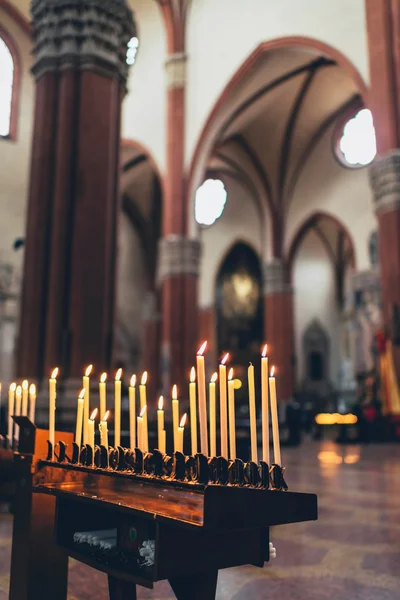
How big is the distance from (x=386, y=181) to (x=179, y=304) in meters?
6.03

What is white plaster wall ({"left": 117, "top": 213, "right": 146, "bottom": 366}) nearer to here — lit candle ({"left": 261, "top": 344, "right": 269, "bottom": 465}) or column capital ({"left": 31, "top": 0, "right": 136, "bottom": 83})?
column capital ({"left": 31, "top": 0, "right": 136, "bottom": 83})

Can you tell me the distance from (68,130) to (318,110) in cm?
1360

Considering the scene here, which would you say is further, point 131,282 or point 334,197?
point 131,282

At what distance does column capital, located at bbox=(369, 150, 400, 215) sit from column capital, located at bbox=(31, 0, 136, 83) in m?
6.37

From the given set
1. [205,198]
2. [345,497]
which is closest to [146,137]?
[205,198]

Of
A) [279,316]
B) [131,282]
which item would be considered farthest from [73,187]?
[131,282]

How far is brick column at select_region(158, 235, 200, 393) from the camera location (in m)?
14.5

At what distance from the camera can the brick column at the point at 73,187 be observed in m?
5.66

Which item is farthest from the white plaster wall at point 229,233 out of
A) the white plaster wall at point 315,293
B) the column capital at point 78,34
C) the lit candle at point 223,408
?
the lit candle at point 223,408

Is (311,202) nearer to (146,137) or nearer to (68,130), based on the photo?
(146,137)

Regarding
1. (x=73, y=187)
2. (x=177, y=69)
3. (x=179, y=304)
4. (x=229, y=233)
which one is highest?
(x=177, y=69)

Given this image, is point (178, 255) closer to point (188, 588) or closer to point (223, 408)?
point (188, 588)

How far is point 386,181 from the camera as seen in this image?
35.9 ft

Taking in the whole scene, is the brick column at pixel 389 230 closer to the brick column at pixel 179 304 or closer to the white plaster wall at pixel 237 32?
the white plaster wall at pixel 237 32
